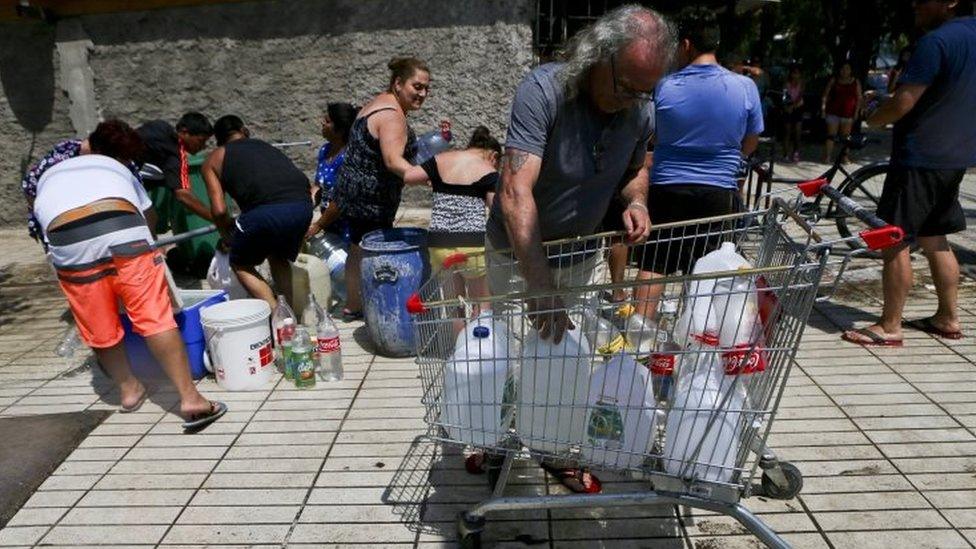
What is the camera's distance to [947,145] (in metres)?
3.94

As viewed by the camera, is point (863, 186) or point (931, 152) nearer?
point (931, 152)

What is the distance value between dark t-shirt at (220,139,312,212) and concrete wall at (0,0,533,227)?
3506mm

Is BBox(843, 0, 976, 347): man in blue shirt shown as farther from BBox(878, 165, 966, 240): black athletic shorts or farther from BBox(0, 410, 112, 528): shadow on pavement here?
BBox(0, 410, 112, 528): shadow on pavement

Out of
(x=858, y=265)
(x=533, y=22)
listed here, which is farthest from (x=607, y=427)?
(x=533, y=22)

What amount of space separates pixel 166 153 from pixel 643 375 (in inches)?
174

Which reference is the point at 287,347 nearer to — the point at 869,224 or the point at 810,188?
the point at 810,188

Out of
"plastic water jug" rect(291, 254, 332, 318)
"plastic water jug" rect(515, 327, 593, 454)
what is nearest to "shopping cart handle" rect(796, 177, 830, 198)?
"plastic water jug" rect(515, 327, 593, 454)

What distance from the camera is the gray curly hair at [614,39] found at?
7.45 ft

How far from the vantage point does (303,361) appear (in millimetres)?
3979

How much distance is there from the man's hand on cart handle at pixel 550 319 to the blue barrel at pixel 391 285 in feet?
6.76

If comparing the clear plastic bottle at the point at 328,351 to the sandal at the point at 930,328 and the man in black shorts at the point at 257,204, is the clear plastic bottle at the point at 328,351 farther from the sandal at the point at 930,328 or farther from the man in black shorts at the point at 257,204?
the sandal at the point at 930,328

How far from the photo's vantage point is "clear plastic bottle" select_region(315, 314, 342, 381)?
401cm

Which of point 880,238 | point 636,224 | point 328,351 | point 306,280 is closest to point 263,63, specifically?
point 306,280

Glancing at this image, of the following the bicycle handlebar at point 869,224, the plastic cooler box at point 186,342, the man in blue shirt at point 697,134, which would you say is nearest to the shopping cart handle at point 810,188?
the bicycle handlebar at point 869,224
